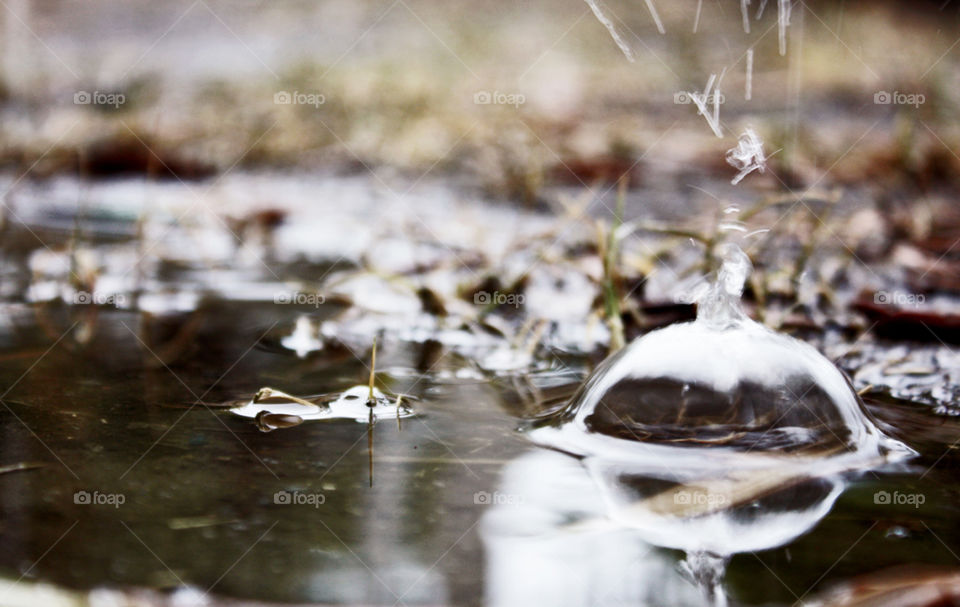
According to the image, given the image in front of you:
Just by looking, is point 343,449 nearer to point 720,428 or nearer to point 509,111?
point 720,428

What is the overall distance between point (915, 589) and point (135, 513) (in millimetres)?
734

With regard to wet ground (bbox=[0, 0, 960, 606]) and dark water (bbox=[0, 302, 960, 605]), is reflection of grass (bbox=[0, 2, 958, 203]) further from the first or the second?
dark water (bbox=[0, 302, 960, 605])

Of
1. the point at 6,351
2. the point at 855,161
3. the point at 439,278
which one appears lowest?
the point at 6,351

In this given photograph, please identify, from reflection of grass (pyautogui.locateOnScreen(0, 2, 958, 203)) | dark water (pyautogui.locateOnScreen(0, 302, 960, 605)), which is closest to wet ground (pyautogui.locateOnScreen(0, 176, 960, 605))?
dark water (pyautogui.locateOnScreen(0, 302, 960, 605))

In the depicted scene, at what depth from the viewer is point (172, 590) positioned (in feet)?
2.82

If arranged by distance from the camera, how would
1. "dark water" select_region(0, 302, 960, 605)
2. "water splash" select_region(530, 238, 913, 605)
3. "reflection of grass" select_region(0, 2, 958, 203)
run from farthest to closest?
"reflection of grass" select_region(0, 2, 958, 203)
"water splash" select_region(530, 238, 913, 605)
"dark water" select_region(0, 302, 960, 605)

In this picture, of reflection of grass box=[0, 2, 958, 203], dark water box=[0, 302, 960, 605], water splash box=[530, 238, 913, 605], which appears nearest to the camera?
dark water box=[0, 302, 960, 605]

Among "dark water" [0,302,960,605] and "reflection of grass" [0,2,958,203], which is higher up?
"reflection of grass" [0,2,958,203]

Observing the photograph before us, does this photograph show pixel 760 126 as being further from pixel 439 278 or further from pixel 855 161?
pixel 439 278

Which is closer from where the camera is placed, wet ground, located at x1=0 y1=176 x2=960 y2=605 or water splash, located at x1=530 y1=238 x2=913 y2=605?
wet ground, located at x1=0 y1=176 x2=960 y2=605

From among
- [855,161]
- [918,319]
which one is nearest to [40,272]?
[918,319]

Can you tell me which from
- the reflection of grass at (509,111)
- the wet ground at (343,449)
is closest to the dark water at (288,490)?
the wet ground at (343,449)

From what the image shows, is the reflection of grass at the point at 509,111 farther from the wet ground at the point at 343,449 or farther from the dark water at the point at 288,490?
the dark water at the point at 288,490

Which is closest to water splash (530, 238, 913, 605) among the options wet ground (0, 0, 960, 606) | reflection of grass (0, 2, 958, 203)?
wet ground (0, 0, 960, 606)
